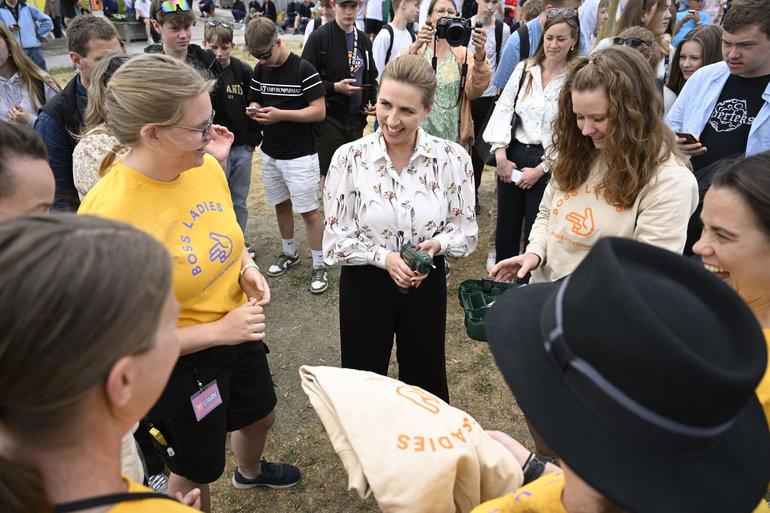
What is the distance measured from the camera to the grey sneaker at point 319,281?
474cm

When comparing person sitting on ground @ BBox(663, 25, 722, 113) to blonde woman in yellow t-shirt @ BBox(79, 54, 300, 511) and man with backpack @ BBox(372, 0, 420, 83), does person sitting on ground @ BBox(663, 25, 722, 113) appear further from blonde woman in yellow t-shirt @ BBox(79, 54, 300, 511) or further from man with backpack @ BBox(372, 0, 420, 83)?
blonde woman in yellow t-shirt @ BBox(79, 54, 300, 511)

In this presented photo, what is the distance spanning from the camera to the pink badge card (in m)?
2.14

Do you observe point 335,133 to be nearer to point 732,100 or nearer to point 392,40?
point 392,40

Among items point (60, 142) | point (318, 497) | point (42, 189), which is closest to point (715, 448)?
point (42, 189)

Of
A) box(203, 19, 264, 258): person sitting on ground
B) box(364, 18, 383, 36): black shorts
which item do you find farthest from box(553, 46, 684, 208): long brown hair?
box(364, 18, 383, 36): black shorts

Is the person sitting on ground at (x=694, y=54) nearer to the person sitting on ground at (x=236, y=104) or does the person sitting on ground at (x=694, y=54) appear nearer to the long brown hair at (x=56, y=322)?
the person sitting on ground at (x=236, y=104)

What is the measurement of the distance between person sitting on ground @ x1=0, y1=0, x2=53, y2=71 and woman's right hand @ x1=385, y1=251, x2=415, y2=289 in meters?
9.19

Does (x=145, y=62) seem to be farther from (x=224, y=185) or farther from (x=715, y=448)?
(x=715, y=448)

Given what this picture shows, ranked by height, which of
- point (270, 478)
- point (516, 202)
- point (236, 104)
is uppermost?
point (236, 104)

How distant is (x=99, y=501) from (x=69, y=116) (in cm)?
294

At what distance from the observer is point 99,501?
1017 mm

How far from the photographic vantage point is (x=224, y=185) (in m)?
2.37

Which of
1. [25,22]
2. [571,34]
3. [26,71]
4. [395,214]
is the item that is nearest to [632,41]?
[571,34]

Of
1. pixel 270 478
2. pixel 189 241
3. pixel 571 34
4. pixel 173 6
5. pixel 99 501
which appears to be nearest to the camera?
pixel 99 501
